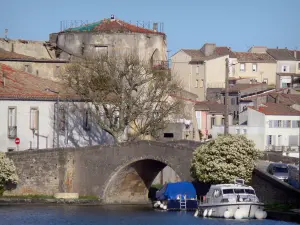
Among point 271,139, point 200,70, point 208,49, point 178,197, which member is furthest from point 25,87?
point 208,49

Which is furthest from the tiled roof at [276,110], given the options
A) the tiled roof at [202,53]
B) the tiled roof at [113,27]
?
the tiled roof at [202,53]

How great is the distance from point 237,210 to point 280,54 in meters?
96.2

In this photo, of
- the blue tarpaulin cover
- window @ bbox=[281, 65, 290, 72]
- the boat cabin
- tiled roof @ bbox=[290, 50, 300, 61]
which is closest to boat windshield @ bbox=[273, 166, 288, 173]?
the blue tarpaulin cover

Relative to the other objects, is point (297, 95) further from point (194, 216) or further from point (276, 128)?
point (194, 216)

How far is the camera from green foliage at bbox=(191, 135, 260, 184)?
67.2 meters

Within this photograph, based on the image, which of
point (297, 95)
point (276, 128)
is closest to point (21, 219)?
point (276, 128)

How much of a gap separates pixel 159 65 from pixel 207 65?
51531 mm

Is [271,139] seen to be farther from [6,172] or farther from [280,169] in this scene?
[6,172]

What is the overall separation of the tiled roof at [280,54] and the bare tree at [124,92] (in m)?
72.8

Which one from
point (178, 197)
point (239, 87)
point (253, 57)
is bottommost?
point (178, 197)

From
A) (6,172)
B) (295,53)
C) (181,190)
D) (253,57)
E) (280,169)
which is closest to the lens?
(280,169)

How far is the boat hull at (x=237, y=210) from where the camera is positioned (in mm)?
62594

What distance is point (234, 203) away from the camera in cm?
6322

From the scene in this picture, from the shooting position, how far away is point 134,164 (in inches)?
2977
